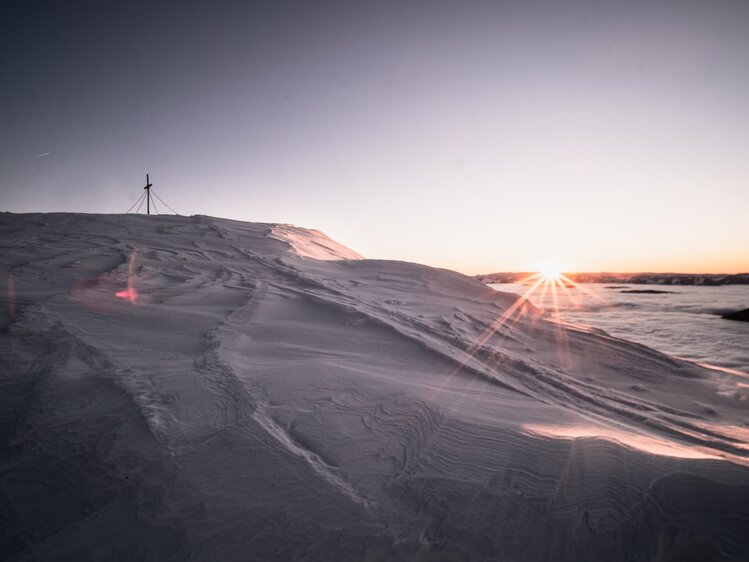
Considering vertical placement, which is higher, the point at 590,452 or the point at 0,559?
the point at 590,452

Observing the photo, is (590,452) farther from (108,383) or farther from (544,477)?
(108,383)

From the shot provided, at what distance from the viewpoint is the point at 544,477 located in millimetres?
1650

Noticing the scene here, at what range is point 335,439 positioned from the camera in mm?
1935

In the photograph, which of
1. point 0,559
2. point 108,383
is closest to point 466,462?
point 0,559

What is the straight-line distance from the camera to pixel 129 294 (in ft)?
14.1

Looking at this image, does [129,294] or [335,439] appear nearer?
[335,439]

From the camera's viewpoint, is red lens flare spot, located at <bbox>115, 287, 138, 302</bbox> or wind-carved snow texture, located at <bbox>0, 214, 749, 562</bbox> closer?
wind-carved snow texture, located at <bbox>0, 214, 749, 562</bbox>

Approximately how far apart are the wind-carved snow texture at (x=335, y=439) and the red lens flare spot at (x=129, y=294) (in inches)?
1.7

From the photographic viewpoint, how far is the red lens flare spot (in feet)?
13.7

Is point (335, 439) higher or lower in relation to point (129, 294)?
lower

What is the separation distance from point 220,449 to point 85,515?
534mm

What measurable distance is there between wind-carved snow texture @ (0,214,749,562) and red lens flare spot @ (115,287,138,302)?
0.14ft

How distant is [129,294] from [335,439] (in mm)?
3673

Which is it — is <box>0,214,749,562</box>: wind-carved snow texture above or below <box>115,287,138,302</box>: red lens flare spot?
below
